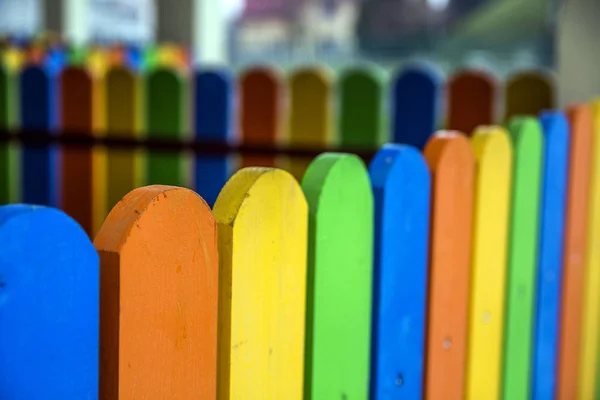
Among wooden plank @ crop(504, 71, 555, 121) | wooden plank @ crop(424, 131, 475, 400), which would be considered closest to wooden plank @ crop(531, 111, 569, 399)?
wooden plank @ crop(424, 131, 475, 400)

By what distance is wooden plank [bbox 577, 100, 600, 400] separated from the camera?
2.26 meters

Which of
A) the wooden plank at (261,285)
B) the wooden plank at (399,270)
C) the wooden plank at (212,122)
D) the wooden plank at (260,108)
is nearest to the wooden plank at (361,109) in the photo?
the wooden plank at (260,108)

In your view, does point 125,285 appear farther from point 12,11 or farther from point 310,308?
point 12,11

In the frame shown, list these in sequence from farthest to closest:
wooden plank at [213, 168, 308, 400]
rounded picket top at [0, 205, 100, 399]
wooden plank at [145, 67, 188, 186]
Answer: wooden plank at [145, 67, 188, 186] < wooden plank at [213, 168, 308, 400] < rounded picket top at [0, 205, 100, 399]

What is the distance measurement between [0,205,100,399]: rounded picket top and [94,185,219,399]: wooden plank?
26 millimetres

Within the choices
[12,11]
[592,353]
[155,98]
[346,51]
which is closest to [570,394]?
[592,353]

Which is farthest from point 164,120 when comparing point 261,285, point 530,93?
point 261,285

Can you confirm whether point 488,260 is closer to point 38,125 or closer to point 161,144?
point 161,144

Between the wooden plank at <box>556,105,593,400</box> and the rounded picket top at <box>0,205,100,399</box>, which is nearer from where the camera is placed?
the rounded picket top at <box>0,205,100,399</box>

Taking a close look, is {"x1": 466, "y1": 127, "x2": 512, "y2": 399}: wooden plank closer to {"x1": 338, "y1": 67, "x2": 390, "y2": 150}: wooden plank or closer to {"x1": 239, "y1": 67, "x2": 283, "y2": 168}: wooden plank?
{"x1": 338, "y1": 67, "x2": 390, "y2": 150}: wooden plank

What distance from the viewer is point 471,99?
344cm

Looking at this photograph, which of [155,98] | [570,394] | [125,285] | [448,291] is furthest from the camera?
[155,98]

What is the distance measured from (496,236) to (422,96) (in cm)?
178

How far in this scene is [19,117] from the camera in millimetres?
3977
